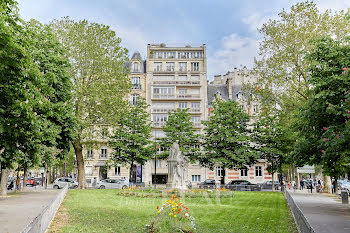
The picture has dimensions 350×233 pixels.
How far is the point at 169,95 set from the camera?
58688 mm

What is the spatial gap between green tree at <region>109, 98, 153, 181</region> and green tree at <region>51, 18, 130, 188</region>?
6.03 metres

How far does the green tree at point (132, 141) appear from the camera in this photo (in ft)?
128

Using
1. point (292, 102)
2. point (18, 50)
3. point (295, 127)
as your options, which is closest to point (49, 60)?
point (18, 50)

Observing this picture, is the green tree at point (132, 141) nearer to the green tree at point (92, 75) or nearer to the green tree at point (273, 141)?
the green tree at point (92, 75)

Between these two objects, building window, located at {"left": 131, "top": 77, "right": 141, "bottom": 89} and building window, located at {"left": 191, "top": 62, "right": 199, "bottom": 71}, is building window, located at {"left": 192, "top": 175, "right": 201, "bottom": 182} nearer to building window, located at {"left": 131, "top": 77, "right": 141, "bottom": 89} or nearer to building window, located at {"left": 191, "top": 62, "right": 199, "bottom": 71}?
building window, located at {"left": 131, "top": 77, "right": 141, "bottom": 89}

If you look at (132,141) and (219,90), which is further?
(219,90)

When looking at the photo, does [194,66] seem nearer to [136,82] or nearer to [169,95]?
[169,95]

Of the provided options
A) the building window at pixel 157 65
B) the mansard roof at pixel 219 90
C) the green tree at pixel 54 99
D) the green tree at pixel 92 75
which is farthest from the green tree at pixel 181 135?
the mansard roof at pixel 219 90

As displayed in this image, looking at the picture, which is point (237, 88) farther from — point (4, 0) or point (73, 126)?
point (4, 0)

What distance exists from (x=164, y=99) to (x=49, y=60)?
1333 inches

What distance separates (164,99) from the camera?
58.5 metres

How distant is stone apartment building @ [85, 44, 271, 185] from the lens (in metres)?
56.2

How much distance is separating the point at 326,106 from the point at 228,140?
24741mm

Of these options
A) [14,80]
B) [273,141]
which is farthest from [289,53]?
[14,80]
